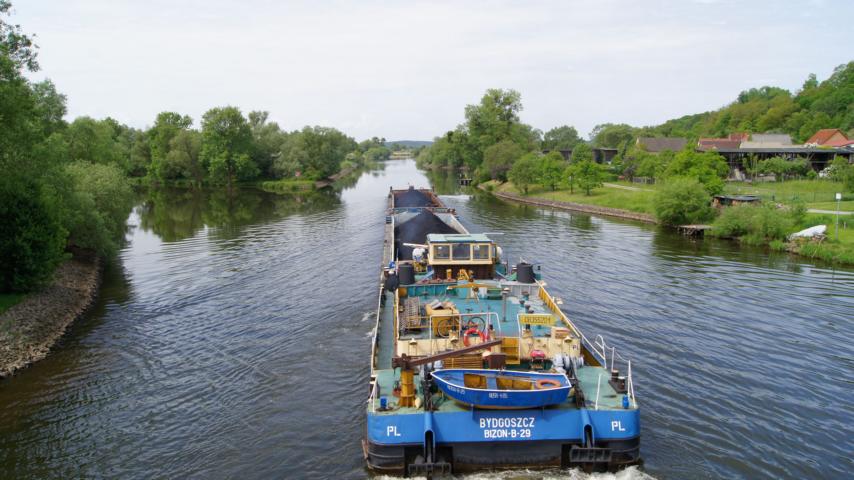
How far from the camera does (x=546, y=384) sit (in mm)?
14578

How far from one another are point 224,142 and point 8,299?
285ft

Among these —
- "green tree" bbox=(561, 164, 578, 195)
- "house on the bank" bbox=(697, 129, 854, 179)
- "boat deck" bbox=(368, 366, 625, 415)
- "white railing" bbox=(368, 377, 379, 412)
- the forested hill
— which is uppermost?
the forested hill

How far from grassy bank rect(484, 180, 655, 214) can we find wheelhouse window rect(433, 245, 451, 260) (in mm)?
45590

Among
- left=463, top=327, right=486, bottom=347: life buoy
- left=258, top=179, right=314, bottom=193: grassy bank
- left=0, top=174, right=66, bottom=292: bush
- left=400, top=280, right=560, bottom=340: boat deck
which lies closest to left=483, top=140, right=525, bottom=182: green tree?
left=258, top=179, right=314, bottom=193: grassy bank

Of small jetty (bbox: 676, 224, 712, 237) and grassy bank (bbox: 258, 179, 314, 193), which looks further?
grassy bank (bbox: 258, 179, 314, 193)

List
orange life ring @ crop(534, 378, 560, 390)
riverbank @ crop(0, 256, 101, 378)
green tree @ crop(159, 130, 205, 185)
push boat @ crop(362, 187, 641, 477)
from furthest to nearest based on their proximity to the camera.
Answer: green tree @ crop(159, 130, 205, 185)
riverbank @ crop(0, 256, 101, 378)
orange life ring @ crop(534, 378, 560, 390)
push boat @ crop(362, 187, 641, 477)

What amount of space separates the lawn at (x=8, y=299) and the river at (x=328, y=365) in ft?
9.66

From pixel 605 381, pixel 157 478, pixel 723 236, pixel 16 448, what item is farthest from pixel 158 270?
pixel 723 236

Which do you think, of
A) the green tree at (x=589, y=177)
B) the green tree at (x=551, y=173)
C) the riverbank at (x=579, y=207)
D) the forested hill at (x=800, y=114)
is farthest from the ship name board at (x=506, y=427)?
the forested hill at (x=800, y=114)

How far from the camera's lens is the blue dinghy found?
13836 millimetres

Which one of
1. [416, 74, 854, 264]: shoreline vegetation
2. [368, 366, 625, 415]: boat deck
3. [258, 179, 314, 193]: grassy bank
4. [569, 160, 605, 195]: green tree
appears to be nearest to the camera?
[368, 366, 625, 415]: boat deck

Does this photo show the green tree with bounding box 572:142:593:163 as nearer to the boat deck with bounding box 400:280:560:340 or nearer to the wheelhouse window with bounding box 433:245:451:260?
the wheelhouse window with bounding box 433:245:451:260

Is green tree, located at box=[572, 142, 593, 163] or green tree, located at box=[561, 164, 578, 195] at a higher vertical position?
green tree, located at box=[572, 142, 593, 163]

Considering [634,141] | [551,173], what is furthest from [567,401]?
[634,141]
